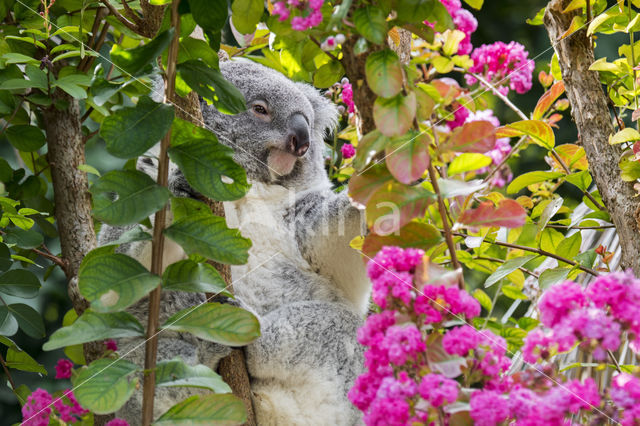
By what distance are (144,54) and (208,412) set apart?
440 millimetres

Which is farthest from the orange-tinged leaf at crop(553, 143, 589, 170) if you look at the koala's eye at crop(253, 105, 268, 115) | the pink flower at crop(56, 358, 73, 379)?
the pink flower at crop(56, 358, 73, 379)

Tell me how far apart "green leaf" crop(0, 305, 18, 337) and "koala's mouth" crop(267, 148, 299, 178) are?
0.66 meters

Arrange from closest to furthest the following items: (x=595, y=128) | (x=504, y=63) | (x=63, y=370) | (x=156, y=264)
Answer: (x=156, y=264) → (x=595, y=128) → (x=63, y=370) → (x=504, y=63)

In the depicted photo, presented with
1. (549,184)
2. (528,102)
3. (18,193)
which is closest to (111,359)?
(18,193)

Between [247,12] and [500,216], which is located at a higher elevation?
[247,12]

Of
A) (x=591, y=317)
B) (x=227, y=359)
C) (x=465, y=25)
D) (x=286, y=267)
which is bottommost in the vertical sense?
(x=227, y=359)

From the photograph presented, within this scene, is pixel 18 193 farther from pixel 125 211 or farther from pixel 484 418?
pixel 484 418

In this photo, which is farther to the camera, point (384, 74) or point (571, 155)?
point (571, 155)

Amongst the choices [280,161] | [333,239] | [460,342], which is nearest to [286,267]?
[333,239]

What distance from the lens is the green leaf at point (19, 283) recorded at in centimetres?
154

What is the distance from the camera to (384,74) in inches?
29.8

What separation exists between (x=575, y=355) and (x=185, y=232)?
84 cm

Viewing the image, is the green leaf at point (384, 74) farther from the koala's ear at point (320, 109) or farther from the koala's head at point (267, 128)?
the koala's ear at point (320, 109)

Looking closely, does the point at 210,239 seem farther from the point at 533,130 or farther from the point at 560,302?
the point at 533,130
